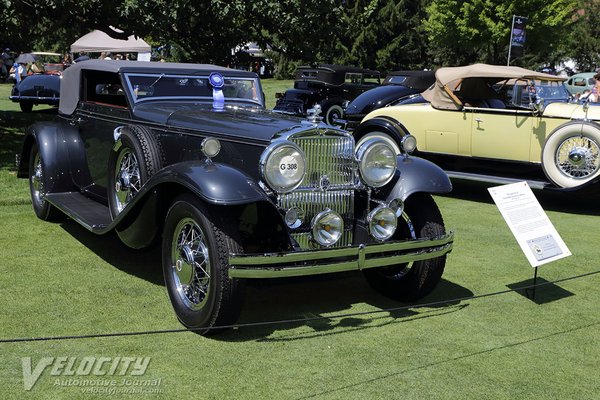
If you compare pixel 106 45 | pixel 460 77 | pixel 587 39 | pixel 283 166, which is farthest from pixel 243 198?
pixel 587 39

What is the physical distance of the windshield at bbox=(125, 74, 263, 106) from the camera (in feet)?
18.4

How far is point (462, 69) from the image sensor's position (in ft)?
30.7

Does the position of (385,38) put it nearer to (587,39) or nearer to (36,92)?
(587,39)

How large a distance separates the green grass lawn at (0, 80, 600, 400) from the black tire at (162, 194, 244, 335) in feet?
0.52

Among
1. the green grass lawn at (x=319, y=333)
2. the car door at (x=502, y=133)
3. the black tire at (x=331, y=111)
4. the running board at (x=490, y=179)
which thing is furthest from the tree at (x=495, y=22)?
the green grass lawn at (x=319, y=333)

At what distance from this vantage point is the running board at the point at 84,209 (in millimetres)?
5145

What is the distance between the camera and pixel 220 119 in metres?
4.86

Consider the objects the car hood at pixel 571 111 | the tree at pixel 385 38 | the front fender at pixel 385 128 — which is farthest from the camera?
the tree at pixel 385 38

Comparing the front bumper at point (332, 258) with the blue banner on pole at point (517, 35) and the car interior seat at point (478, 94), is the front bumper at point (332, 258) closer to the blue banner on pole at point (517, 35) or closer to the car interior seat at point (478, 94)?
the car interior seat at point (478, 94)

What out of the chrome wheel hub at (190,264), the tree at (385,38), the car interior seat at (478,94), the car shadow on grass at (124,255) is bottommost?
the car shadow on grass at (124,255)

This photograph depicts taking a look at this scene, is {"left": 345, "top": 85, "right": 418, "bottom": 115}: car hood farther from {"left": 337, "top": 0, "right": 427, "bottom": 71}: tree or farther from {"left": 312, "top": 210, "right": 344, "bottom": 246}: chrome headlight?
{"left": 337, "top": 0, "right": 427, "bottom": 71}: tree

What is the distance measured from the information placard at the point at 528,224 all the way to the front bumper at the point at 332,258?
0.63m

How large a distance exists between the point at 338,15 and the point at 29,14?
596 centimetres

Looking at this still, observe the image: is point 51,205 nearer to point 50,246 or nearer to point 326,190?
point 50,246
